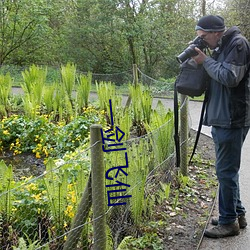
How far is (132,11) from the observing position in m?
15.6

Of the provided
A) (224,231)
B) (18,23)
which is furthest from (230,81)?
(18,23)

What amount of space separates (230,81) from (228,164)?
73 centimetres

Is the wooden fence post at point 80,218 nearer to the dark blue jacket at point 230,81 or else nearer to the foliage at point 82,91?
the dark blue jacket at point 230,81

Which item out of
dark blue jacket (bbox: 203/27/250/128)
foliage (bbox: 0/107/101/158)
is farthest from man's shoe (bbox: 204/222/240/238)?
foliage (bbox: 0/107/101/158)

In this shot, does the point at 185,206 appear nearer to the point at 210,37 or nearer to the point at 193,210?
the point at 193,210

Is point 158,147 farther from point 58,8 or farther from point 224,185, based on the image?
point 58,8

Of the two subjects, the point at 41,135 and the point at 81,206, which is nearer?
the point at 81,206

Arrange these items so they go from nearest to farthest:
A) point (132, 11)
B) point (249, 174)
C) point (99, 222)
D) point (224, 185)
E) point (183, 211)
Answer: point (99, 222) → point (224, 185) → point (183, 211) → point (249, 174) → point (132, 11)

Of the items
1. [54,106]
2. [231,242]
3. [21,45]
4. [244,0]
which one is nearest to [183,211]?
[231,242]

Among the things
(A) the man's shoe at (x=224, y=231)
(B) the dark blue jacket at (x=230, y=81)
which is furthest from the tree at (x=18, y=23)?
(A) the man's shoe at (x=224, y=231)

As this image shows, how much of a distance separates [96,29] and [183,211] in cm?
1290

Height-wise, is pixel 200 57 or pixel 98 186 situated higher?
pixel 200 57

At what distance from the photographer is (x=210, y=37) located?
307 centimetres

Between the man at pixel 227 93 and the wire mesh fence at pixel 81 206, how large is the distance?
0.74m
